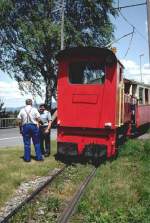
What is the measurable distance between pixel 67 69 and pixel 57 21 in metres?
26.9

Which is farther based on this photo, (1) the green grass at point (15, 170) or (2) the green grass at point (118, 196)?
(1) the green grass at point (15, 170)

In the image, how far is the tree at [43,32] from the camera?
39938 millimetres

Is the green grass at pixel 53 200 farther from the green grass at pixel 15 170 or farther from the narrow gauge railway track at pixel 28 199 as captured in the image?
the green grass at pixel 15 170

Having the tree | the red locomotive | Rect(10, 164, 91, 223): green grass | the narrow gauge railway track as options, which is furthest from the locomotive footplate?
the tree

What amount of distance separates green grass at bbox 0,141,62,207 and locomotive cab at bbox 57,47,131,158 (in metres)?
1.11

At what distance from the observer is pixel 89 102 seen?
49.7ft

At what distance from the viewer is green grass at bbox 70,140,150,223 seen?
7.78 metres

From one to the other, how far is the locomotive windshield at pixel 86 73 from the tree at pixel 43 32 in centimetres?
2406

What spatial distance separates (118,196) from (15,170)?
4126 mm

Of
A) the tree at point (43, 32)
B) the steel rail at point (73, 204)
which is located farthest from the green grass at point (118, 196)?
the tree at point (43, 32)

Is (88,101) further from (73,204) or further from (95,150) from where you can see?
(73,204)

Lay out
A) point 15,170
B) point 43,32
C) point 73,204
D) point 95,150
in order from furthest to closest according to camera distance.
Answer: point 43,32 → point 95,150 → point 15,170 → point 73,204

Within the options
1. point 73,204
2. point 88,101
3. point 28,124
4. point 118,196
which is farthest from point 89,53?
point 73,204

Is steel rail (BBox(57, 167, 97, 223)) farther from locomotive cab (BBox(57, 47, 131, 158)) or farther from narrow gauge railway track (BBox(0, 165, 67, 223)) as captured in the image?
locomotive cab (BBox(57, 47, 131, 158))
